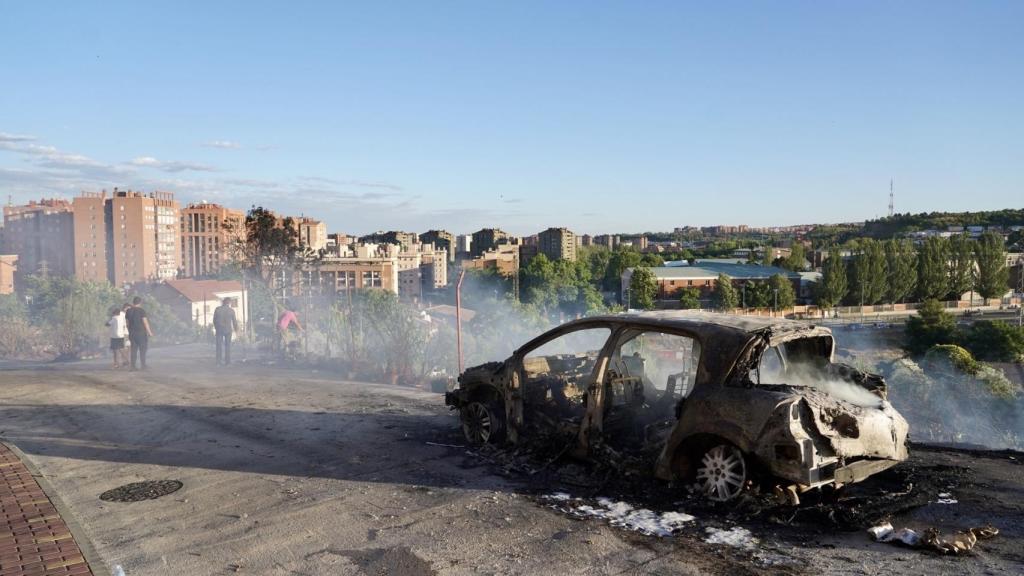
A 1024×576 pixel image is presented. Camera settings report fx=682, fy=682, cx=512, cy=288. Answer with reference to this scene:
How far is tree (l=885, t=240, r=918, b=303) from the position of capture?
3748 inches

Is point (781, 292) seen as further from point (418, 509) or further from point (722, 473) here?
point (418, 509)

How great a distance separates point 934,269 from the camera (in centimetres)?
9631

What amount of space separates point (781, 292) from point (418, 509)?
320 ft

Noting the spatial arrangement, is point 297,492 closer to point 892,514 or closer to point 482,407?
point 482,407

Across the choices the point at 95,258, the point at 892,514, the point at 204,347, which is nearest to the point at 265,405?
the point at 892,514

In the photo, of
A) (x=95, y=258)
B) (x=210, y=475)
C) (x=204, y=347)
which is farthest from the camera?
(x=95, y=258)

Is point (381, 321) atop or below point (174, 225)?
below

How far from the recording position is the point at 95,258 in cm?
9556

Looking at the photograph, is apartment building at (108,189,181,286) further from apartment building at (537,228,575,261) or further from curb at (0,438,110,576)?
apartment building at (537,228,575,261)

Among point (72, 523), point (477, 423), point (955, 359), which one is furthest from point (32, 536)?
point (955, 359)

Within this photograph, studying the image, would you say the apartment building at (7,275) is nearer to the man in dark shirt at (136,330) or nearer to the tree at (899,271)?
the man in dark shirt at (136,330)

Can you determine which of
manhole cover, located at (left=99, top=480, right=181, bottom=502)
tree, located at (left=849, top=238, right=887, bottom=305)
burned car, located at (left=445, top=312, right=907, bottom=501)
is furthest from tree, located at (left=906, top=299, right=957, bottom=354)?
manhole cover, located at (left=99, top=480, right=181, bottom=502)

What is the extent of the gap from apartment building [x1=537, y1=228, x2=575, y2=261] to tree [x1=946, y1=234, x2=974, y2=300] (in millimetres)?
101621

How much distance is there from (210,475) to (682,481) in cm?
455
